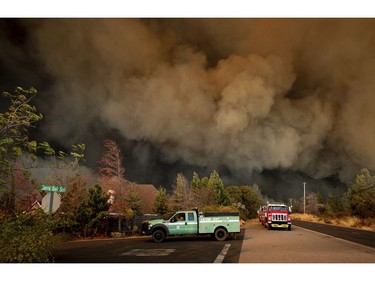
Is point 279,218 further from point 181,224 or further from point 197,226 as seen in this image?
point 181,224

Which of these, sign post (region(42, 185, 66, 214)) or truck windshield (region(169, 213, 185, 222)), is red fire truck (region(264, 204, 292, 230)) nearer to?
truck windshield (region(169, 213, 185, 222))

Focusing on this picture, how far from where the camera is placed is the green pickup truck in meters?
18.1

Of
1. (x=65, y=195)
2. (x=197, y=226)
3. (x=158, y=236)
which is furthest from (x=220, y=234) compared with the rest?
(x=65, y=195)

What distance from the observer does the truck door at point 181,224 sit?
59.5 feet

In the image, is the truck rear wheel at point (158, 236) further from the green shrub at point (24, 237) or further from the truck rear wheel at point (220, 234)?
the green shrub at point (24, 237)

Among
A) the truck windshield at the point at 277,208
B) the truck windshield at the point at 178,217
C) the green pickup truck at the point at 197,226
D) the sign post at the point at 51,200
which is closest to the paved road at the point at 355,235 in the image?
the truck windshield at the point at 277,208

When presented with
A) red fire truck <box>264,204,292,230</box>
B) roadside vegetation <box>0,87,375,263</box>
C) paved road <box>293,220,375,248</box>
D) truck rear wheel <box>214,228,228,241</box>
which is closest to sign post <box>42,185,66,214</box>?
roadside vegetation <box>0,87,375,263</box>

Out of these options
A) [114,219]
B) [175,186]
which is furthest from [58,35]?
[175,186]

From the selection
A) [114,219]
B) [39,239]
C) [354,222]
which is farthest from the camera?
[354,222]

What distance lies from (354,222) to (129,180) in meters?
27.5

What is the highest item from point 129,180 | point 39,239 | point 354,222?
point 129,180
